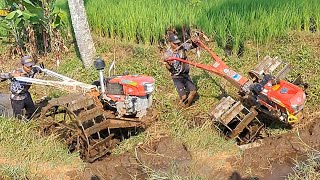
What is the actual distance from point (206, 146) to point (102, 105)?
65.4 inches

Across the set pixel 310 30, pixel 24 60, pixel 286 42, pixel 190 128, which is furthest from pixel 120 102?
pixel 310 30

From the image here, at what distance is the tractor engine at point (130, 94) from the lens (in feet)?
23.0

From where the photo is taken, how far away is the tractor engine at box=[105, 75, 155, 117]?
702 cm

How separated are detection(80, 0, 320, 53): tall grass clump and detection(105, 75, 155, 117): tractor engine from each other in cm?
260

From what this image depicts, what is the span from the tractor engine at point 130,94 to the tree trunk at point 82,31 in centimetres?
251

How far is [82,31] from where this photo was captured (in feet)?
31.1

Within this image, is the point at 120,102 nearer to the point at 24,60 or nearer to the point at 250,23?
the point at 24,60

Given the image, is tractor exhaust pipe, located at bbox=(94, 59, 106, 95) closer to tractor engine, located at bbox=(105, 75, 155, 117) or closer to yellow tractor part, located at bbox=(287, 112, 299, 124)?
tractor engine, located at bbox=(105, 75, 155, 117)

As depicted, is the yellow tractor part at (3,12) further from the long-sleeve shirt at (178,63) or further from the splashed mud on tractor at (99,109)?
the long-sleeve shirt at (178,63)

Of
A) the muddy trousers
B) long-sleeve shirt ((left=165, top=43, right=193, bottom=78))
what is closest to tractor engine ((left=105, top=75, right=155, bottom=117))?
long-sleeve shirt ((left=165, top=43, right=193, bottom=78))

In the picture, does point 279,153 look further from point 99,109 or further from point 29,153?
point 29,153

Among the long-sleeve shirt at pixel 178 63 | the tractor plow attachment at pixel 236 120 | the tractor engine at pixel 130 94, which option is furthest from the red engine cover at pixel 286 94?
the tractor engine at pixel 130 94

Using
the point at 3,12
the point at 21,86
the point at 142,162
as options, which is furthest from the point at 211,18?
the point at 3,12

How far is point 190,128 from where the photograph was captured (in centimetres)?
761
